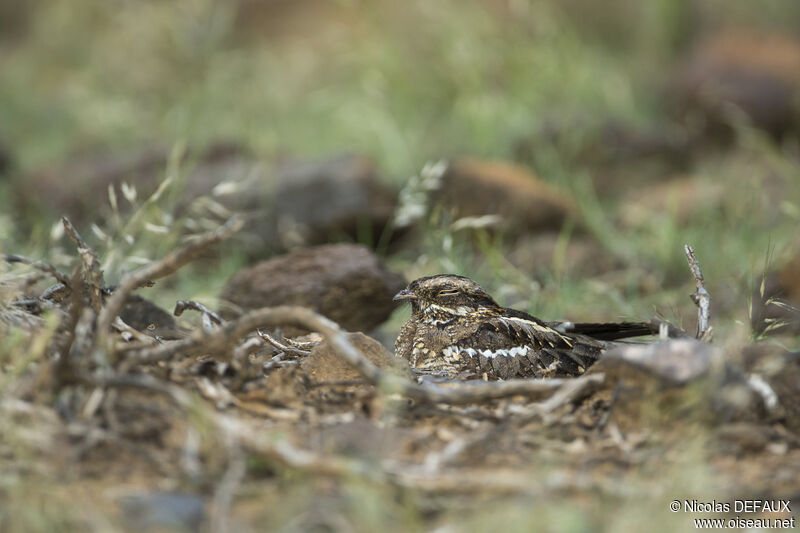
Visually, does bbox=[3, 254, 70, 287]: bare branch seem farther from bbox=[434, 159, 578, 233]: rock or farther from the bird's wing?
bbox=[434, 159, 578, 233]: rock

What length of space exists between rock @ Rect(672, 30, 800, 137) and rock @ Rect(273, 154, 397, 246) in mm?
3445

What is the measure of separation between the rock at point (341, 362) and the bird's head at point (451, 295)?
80 centimetres

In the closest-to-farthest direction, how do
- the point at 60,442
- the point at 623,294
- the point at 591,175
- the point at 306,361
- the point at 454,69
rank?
the point at 60,442, the point at 306,361, the point at 623,294, the point at 591,175, the point at 454,69

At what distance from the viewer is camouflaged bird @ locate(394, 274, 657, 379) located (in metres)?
3.30

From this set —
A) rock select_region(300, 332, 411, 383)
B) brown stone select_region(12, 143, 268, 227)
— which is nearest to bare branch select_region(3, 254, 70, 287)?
rock select_region(300, 332, 411, 383)

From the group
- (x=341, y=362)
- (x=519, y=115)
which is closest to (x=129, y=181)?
(x=519, y=115)

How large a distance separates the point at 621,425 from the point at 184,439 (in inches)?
44.6

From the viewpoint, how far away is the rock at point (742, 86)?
8.05 metres

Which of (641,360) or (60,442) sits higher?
(641,360)

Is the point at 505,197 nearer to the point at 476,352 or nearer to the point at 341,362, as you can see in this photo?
the point at 476,352

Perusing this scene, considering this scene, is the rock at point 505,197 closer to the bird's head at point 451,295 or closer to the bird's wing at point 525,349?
the bird's head at point 451,295

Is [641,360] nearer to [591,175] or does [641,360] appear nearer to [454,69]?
[591,175]

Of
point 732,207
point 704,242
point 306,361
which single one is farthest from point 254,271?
point 732,207

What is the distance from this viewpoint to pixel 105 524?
5.78 feet
